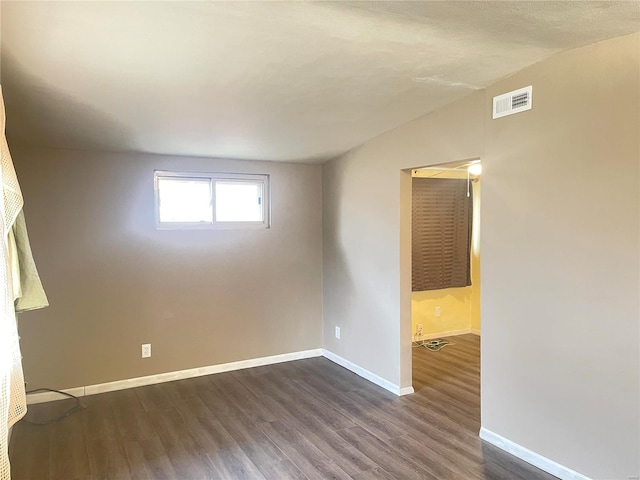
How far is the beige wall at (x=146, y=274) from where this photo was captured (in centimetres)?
372

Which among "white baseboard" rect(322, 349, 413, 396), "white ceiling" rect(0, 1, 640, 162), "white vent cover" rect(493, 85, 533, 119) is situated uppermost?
"white ceiling" rect(0, 1, 640, 162)

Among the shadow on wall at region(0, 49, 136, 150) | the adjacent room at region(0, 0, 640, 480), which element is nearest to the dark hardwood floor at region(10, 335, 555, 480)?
the adjacent room at region(0, 0, 640, 480)

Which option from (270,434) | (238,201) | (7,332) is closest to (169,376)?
(270,434)

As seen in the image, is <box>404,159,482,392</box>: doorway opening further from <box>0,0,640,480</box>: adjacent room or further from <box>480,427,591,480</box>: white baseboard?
<box>480,427,591,480</box>: white baseboard

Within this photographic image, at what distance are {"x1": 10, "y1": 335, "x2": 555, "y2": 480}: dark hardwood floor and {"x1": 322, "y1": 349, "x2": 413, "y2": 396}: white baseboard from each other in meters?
0.07

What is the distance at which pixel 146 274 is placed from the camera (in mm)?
4074

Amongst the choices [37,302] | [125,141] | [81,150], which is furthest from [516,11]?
[81,150]

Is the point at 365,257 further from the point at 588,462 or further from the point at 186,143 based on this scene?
the point at 588,462

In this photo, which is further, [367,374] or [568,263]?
[367,374]

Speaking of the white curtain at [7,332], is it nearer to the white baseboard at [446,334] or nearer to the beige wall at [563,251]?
the beige wall at [563,251]

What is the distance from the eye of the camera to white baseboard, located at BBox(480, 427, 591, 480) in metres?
2.53

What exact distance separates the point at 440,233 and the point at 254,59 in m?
3.76

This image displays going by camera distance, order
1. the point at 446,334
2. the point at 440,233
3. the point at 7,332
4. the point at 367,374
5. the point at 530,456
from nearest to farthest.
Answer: the point at 7,332, the point at 530,456, the point at 367,374, the point at 440,233, the point at 446,334

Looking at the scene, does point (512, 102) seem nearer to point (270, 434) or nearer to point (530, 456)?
point (530, 456)
